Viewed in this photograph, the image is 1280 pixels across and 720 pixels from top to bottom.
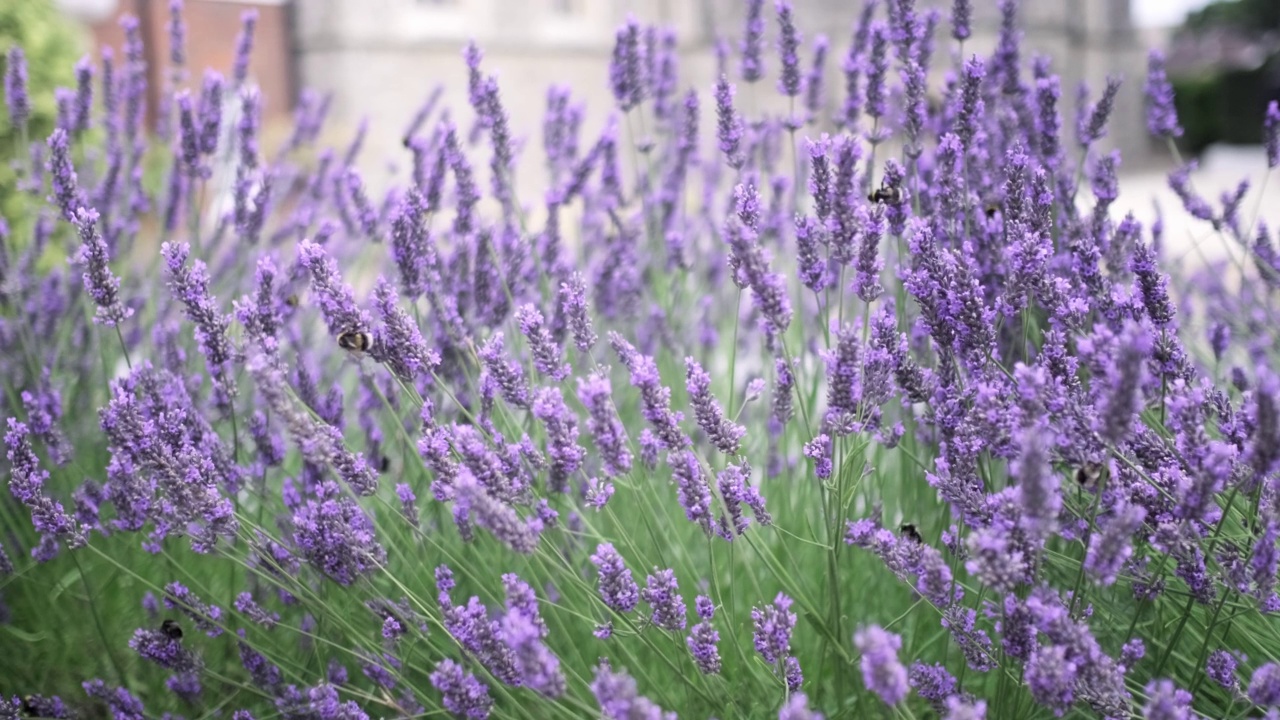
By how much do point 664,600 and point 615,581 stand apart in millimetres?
57

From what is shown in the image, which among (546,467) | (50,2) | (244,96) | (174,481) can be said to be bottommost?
(546,467)

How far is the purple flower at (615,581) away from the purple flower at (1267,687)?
1.91ft

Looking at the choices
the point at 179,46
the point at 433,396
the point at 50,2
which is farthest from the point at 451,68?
the point at 433,396

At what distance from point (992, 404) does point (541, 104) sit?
15165mm

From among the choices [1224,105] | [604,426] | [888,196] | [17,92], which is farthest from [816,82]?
[1224,105]

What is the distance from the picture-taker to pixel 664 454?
2191 millimetres

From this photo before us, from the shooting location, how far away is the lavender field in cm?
114

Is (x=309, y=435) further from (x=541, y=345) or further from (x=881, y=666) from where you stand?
(x=881, y=666)

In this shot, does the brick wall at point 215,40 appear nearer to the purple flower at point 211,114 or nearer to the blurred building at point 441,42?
the blurred building at point 441,42

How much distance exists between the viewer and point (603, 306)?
2.44 meters

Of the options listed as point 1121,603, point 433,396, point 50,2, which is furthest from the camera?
point 50,2

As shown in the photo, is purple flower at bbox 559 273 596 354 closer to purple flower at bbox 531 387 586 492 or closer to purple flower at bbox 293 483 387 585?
purple flower at bbox 531 387 586 492

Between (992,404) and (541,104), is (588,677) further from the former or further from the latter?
(541,104)

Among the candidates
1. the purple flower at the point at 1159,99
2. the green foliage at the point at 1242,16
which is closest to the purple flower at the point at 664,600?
the purple flower at the point at 1159,99
